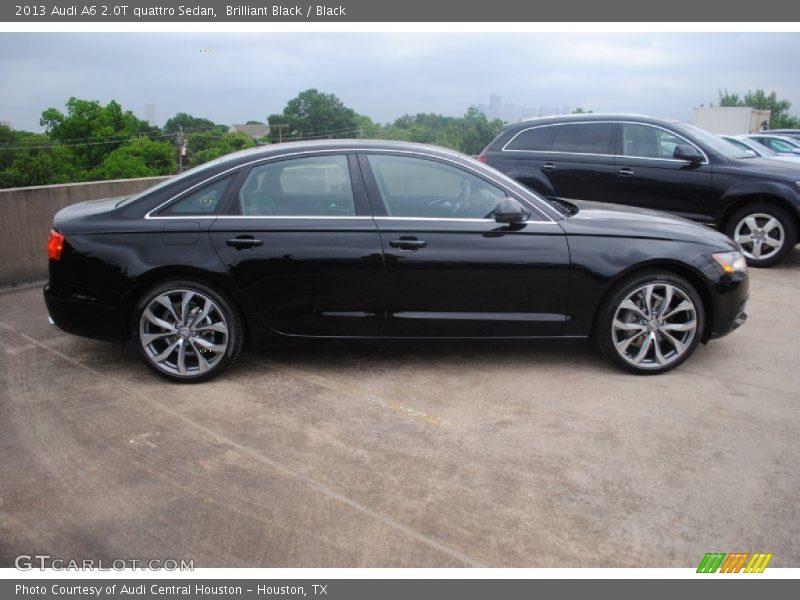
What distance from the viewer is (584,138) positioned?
8.41 metres

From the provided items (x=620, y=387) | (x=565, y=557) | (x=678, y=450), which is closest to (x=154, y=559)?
(x=565, y=557)

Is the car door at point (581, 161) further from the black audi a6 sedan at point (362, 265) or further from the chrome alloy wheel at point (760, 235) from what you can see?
the black audi a6 sedan at point (362, 265)

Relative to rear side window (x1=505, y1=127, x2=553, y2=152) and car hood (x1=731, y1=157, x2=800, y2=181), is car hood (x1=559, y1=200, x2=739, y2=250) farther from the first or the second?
rear side window (x1=505, y1=127, x2=553, y2=152)

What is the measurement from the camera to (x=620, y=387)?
450 cm

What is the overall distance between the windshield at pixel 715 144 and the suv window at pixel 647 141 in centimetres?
20

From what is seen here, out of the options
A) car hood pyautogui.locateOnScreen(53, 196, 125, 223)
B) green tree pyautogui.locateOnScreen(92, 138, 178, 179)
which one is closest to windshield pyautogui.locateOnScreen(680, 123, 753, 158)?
car hood pyautogui.locateOnScreen(53, 196, 125, 223)

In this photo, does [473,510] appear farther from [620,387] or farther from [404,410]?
[620,387]

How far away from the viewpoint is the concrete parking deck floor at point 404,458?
2.94 meters

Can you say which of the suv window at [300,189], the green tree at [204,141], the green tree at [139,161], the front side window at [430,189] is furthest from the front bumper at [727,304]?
the green tree at [139,161]

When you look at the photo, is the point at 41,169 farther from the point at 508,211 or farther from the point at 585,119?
the point at 508,211

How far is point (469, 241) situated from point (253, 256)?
1391 millimetres

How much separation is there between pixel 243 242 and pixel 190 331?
0.68 m

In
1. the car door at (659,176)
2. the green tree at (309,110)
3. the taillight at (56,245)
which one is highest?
the green tree at (309,110)
